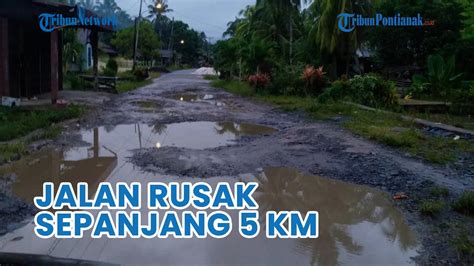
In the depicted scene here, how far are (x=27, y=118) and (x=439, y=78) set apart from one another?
15.0m

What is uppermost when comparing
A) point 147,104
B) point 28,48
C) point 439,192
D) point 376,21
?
point 376,21

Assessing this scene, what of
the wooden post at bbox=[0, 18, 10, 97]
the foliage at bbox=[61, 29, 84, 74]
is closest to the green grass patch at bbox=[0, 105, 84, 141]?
the wooden post at bbox=[0, 18, 10, 97]

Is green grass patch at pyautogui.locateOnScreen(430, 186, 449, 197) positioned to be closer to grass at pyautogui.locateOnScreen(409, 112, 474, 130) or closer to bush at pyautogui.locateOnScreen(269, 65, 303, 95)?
grass at pyautogui.locateOnScreen(409, 112, 474, 130)

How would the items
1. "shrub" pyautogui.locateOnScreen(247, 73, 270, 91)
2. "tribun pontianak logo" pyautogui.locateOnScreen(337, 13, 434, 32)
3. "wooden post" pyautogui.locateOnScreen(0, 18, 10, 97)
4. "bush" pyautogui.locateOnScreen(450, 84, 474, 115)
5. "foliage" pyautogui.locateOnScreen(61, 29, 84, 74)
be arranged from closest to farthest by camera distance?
"wooden post" pyautogui.locateOnScreen(0, 18, 10, 97)
"bush" pyautogui.locateOnScreen(450, 84, 474, 115)
"tribun pontianak logo" pyautogui.locateOnScreen(337, 13, 434, 32)
"shrub" pyautogui.locateOnScreen(247, 73, 270, 91)
"foliage" pyautogui.locateOnScreen(61, 29, 84, 74)

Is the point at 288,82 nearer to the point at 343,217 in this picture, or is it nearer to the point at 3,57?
the point at 3,57

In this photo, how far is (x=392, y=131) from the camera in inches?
432

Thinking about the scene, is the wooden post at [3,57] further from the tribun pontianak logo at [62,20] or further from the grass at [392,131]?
the grass at [392,131]

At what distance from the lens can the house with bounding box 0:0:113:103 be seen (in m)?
13.3

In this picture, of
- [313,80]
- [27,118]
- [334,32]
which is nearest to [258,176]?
[27,118]

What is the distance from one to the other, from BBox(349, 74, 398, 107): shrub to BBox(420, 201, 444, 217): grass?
11.4 meters

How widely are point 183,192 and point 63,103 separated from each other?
369 inches

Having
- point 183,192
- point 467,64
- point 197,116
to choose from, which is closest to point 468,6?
point 467,64

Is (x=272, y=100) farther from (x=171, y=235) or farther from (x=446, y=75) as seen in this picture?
(x=171, y=235)

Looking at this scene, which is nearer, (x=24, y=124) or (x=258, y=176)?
(x=258, y=176)
